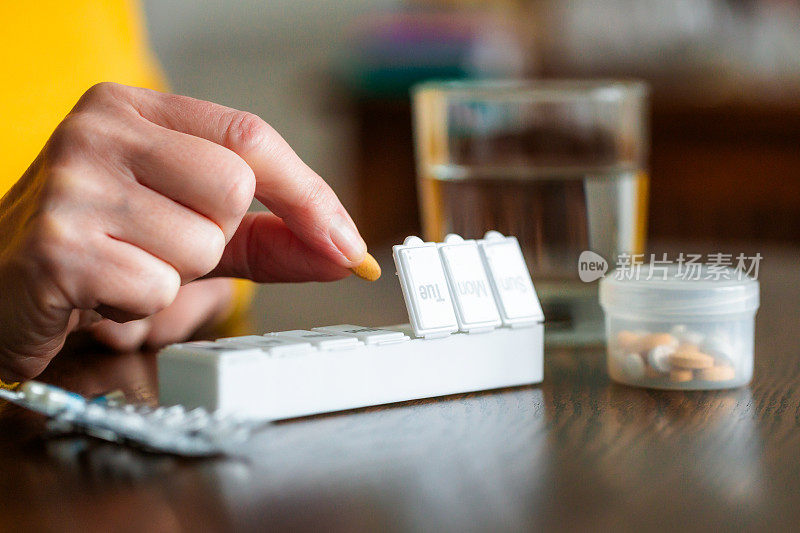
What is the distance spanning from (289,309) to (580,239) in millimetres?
330

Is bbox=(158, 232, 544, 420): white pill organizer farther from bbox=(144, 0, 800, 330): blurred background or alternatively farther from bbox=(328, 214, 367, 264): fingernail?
bbox=(144, 0, 800, 330): blurred background

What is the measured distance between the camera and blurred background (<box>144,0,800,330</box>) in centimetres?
214

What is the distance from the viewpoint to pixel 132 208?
1.59 ft

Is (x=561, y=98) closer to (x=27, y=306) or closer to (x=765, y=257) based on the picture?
(x=27, y=306)

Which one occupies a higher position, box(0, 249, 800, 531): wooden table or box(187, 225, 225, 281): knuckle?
box(187, 225, 225, 281): knuckle

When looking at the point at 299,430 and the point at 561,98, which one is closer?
the point at 299,430

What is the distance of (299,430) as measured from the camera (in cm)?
45

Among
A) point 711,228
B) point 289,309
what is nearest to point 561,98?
point 289,309

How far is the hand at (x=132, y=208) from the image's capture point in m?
0.47

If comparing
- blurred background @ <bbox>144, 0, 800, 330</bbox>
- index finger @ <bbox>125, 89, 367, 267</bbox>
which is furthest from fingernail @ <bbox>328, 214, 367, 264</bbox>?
blurred background @ <bbox>144, 0, 800, 330</bbox>

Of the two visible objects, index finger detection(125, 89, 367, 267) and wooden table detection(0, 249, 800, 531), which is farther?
index finger detection(125, 89, 367, 267)

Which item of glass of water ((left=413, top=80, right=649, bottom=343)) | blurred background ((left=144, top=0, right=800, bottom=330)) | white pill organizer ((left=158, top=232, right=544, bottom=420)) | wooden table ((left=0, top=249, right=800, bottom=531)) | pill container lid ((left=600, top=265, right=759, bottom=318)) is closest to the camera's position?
wooden table ((left=0, top=249, right=800, bottom=531))

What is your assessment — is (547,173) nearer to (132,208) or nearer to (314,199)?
(314,199)

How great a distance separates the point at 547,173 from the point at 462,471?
0.46 m
